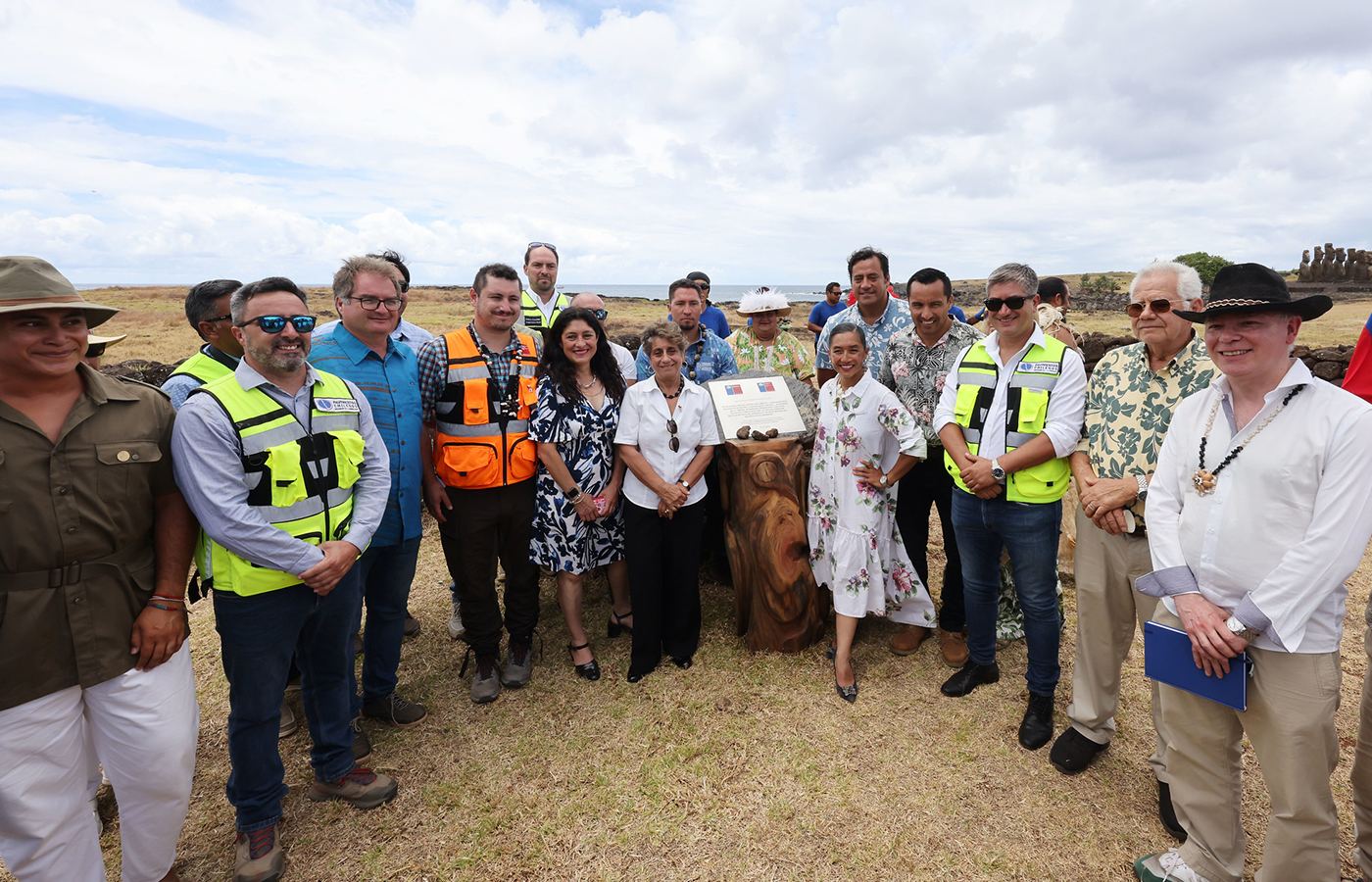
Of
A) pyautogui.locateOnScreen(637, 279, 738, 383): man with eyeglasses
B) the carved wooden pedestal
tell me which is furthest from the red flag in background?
pyautogui.locateOnScreen(637, 279, 738, 383): man with eyeglasses

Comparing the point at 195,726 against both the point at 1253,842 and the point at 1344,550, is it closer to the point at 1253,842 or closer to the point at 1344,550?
the point at 1344,550

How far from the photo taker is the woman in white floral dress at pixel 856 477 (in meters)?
3.73

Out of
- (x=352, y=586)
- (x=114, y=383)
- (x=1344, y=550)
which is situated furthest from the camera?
(x=352, y=586)

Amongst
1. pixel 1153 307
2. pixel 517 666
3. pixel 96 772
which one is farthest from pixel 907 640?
pixel 96 772

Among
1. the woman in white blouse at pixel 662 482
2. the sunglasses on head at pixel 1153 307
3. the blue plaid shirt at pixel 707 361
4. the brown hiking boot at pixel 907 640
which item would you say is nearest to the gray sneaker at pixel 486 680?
the woman in white blouse at pixel 662 482

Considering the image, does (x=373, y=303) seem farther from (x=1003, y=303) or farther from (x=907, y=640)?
(x=907, y=640)

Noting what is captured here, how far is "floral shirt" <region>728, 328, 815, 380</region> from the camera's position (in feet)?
18.2

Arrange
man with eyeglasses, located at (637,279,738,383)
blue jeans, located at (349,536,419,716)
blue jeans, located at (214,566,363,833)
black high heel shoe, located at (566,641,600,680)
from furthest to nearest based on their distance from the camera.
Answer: man with eyeglasses, located at (637,279,738,383) < black high heel shoe, located at (566,641,600,680) < blue jeans, located at (349,536,419,716) < blue jeans, located at (214,566,363,833)

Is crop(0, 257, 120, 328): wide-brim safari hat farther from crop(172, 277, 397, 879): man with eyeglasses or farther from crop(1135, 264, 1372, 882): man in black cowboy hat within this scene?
crop(1135, 264, 1372, 882): man in black cowboy hat

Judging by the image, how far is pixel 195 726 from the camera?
2521 mm

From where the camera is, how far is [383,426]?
3.39 meters

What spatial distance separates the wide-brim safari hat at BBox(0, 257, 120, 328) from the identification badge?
790mm

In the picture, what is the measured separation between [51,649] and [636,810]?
2445 millimetres

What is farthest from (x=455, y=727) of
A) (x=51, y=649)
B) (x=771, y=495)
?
(x=771, y=495)
